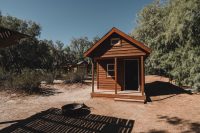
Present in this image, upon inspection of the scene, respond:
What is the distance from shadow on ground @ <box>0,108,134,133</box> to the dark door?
6505 millimetres

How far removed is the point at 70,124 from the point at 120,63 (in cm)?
784

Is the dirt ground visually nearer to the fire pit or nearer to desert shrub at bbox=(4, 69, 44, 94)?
the fire pit

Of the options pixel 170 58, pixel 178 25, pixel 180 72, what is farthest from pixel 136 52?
pixel 170 58

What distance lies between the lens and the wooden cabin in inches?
432

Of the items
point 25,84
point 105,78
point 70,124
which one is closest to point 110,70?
point 105,78

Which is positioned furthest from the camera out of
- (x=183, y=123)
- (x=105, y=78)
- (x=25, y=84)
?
(x=105, y=78)

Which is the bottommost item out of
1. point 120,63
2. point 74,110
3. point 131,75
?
point 74,110

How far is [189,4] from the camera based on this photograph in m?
13.1

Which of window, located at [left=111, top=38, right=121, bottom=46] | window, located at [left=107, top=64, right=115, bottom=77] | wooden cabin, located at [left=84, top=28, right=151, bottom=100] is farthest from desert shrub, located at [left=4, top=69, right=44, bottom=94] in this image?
window, located at [left=111, top=38, right=121, bottom=46]

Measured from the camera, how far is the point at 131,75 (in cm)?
1339

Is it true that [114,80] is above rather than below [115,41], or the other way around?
below

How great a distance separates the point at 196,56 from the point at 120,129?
11.4 m

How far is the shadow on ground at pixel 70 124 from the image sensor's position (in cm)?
589

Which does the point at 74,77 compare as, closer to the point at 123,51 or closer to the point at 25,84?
the point at 25,84
